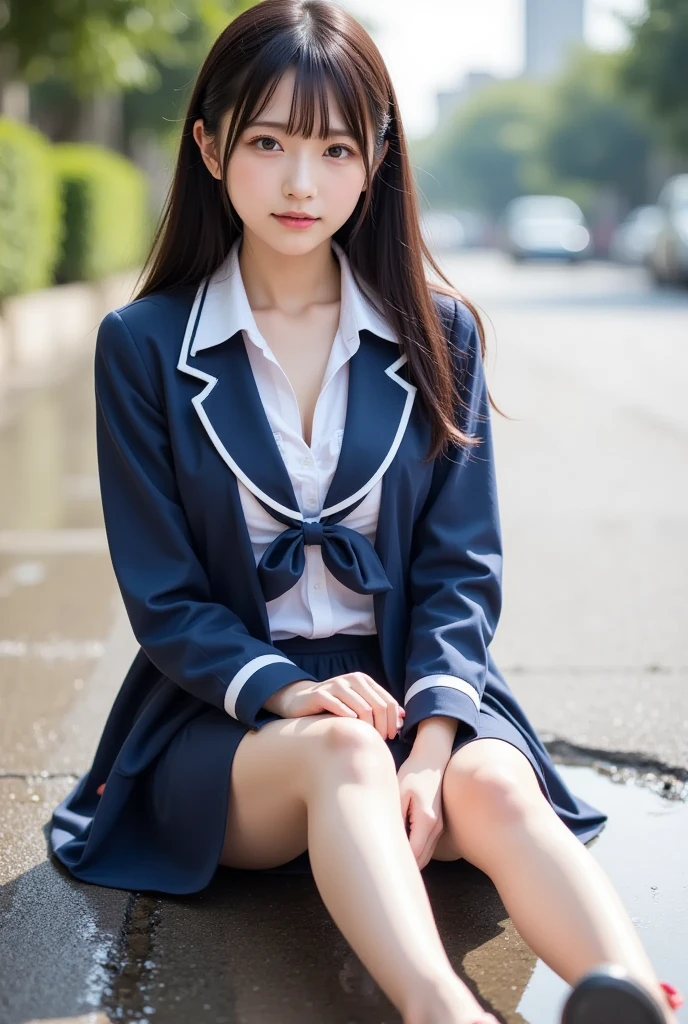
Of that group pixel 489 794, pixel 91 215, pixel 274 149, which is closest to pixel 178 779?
pixel 489 794

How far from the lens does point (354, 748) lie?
232 cm

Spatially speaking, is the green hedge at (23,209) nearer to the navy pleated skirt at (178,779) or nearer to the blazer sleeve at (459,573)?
the blazer sleeve at (459,573)

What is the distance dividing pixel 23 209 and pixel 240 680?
923 cm

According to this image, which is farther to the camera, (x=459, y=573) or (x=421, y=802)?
(x=459, y=573)

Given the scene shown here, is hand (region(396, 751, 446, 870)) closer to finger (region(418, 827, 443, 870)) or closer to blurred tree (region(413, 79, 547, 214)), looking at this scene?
finger (region(418, 827, 443, 870))

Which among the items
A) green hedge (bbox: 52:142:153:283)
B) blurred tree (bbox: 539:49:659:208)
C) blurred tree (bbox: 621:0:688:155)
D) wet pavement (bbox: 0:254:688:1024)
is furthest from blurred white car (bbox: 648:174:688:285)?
blurred tree (bbox: 539:49:659:208)

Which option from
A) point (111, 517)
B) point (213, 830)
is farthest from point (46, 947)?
point (111, 517)

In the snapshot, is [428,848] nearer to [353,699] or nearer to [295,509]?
[353,699]

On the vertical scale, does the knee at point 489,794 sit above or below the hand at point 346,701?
below

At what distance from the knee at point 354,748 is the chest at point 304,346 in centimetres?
63

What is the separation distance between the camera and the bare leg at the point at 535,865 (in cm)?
208

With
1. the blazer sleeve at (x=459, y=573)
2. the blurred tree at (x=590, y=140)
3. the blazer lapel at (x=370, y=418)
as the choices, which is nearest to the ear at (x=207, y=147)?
the blazer lapel at (x=370, y=418)

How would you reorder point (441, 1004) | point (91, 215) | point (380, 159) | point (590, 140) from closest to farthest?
point (441, 1004), point (380, 159), point (91, 215), point (590, 140)

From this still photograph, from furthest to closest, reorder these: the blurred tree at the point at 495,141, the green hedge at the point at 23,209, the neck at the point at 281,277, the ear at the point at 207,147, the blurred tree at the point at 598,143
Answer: the blurred tree at the point at 495,141
the blurred tree at the point at 598,143
the green hedge at the point at 23,209
the neck at the point at 281,277
the ear at the point at 207,147
